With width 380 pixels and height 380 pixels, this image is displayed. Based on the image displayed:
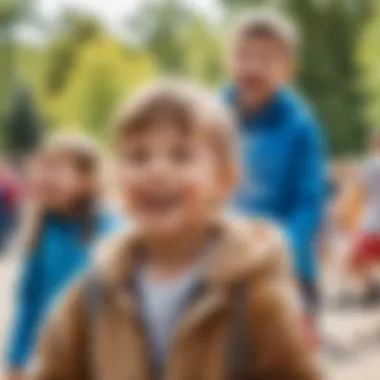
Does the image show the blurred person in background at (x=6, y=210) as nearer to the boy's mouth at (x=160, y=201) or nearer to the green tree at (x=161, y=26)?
the boy's mouth at (x=160, y=201)

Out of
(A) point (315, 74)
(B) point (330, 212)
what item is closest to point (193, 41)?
(A) point (315, 74)

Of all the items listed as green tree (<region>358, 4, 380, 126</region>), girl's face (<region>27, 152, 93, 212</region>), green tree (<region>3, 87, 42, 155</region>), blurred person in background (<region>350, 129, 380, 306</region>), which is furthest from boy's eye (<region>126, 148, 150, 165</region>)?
green tree (<region>3, 87, 42, 155</region>)

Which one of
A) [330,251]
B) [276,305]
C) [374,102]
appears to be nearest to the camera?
[276,305]

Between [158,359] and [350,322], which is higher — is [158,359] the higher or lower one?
the lower one

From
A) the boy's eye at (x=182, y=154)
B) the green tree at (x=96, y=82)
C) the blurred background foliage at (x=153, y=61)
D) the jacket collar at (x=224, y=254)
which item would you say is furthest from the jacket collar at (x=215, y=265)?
the green tree at (x=96, y=82)

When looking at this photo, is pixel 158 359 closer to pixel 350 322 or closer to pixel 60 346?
pixel 60 346

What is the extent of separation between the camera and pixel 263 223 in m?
2.25

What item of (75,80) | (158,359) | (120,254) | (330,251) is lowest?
A: (158,359)

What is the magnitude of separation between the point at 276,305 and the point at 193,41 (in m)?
36.4

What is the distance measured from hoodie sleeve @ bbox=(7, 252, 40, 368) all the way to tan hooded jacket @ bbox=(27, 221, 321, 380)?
1.44 m

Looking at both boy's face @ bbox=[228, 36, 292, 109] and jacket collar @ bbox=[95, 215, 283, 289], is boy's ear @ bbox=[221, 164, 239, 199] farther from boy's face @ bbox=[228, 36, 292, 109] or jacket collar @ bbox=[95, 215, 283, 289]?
boy's face @ bbox=[228, 36, 292, 109]

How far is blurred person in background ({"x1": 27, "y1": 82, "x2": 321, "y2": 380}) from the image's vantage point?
2.07 metres

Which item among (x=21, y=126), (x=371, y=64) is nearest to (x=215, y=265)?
(x=371, y=64)

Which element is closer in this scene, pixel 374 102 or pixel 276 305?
pixel 276 305
